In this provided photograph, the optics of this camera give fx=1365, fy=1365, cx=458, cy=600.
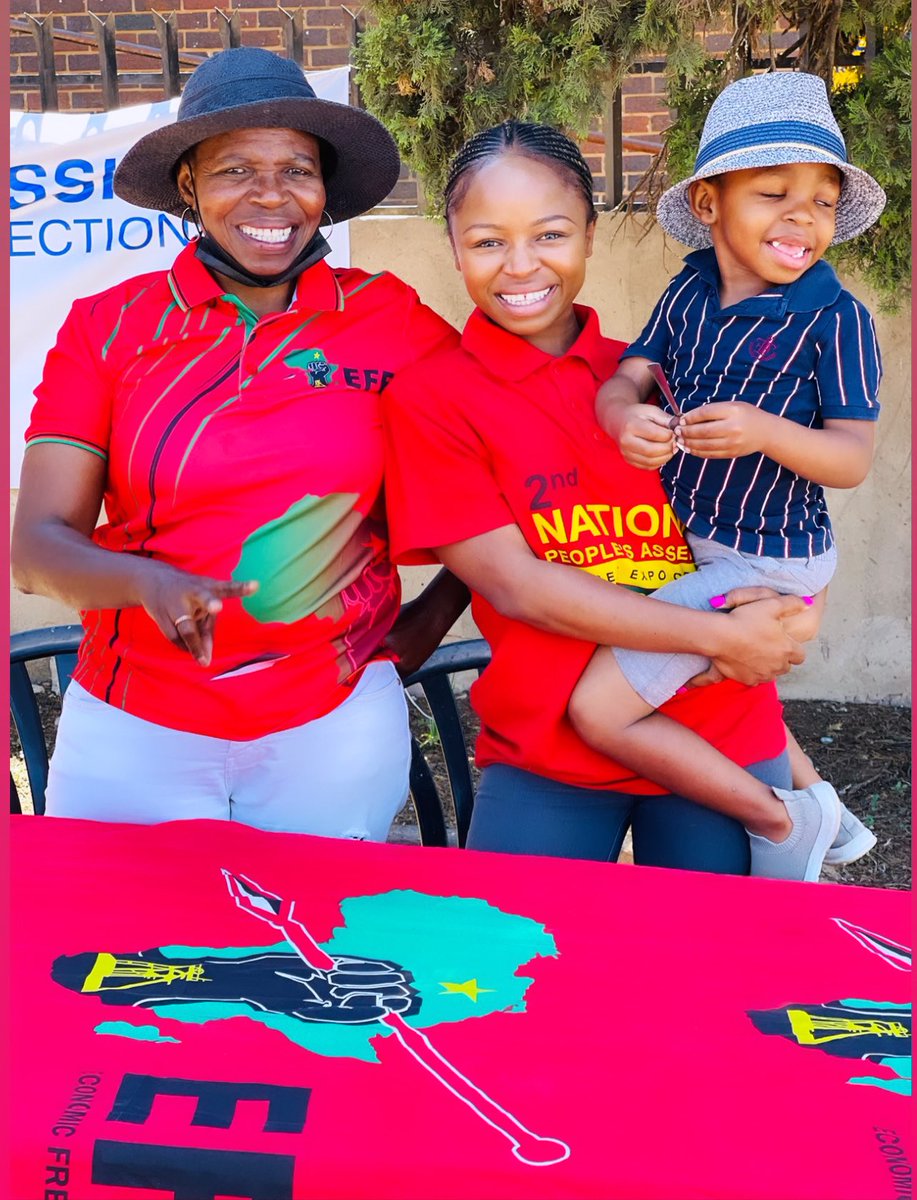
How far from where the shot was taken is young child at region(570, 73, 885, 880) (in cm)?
218

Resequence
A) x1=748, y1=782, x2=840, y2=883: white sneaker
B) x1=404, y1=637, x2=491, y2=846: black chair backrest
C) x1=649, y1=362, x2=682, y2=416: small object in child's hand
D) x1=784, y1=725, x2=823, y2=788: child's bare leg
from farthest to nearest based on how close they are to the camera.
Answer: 1. x1=404, y1=637, x2=491, y2=846: black chair backrest
2. x1=784, y1=725, x2=823, y2=788: child's bare leg
3. x1=748, y1=782, x2=840, y2=883: white sneaker
4. x1=649, y1=362, x2=682, y2=416: small object in child's hand

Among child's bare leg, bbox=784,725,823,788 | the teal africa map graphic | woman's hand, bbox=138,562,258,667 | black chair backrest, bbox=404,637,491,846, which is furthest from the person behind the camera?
black chair backrest, bbox=404,637,491,846

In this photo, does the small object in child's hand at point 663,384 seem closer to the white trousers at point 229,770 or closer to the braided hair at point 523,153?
the braided hair at point 523,153

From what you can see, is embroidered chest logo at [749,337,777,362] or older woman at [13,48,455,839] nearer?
embroidered chest logo at [749,337,777,362]

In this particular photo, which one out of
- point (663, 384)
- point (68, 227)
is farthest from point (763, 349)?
point (68, 227)

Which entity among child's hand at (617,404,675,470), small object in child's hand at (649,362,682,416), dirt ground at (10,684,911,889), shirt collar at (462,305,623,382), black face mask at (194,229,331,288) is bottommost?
dirt ground at (10,684,911,889)

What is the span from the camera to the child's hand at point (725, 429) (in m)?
2.01

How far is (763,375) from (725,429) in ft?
0.86

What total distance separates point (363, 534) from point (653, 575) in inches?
20.9

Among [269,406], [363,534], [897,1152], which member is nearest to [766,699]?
[363,534]

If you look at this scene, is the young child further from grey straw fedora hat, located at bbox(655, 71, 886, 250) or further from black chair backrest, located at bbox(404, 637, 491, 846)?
black chair backrest, located at bbox(404, 637, 491, 846)

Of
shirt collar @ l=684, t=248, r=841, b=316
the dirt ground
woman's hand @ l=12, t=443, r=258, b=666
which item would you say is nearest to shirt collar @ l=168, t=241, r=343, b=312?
woman's hand @ l=12, t=443, r=258, b=666

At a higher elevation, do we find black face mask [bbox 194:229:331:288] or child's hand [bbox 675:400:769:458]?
black face mask [bbox 194:229:331:288]

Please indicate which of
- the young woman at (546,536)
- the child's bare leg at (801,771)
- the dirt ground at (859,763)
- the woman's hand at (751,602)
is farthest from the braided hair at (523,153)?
the dirt ground at (859,763)
